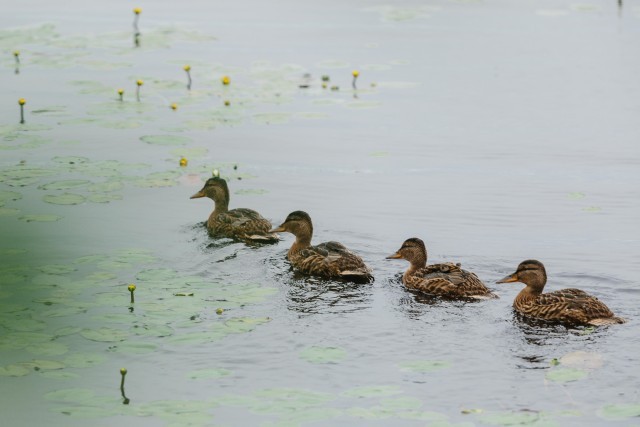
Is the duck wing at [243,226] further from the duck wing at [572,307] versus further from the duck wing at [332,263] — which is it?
the duck wing at [572,307]

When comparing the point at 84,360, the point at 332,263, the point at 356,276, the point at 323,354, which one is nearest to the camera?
the point at 84,360

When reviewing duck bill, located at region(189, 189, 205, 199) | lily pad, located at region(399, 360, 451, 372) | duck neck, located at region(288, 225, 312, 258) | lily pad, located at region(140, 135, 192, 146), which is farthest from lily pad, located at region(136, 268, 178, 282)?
lily pad, located at region(140, 135, 192, 146)

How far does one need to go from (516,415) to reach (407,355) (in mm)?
1375

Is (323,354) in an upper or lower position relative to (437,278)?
lower

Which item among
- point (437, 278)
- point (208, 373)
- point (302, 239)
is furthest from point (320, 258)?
point (208, 373)

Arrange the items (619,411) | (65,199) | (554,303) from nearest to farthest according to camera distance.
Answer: (619,411) → (554,303) → (65,199)

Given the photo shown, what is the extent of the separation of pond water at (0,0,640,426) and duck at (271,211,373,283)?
136 millimetres

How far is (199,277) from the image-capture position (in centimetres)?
1044

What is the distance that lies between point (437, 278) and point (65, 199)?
4551 mm

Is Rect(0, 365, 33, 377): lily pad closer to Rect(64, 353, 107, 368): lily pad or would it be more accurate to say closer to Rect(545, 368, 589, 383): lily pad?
Rect(64, 353, 107, 368): lily pad

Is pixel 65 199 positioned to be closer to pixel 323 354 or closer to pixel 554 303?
pixel 323 354

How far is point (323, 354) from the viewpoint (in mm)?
8492

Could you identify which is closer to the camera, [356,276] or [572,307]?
[572,307]

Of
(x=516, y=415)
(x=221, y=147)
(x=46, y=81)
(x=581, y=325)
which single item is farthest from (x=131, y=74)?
(x=516, y=415)
